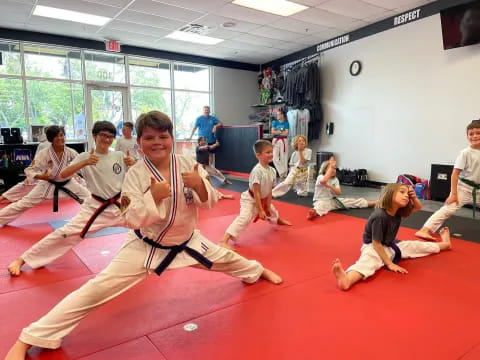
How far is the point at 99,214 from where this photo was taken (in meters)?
2.79

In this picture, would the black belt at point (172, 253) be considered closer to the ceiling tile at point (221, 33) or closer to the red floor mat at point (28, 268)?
the red floor mat at point (28, 268)

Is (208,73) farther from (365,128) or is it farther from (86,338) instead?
(86,338)

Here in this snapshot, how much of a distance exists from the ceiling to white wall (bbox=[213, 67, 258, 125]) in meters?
1.66

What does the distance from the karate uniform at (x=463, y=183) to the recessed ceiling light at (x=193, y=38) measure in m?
6.87

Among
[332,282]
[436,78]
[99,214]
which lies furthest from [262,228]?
[436,78]

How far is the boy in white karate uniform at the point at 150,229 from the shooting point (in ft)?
5.41

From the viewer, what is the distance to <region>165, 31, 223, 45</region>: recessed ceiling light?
27.5 ft

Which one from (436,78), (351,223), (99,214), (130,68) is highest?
(130,68)

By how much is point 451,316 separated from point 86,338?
216 cm

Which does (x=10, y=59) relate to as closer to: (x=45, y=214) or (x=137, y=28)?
(x=137, y=28)

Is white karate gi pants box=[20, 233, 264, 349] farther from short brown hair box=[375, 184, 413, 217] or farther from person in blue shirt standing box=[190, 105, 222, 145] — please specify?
person in blue shirt standing box=[190, 105, 222, 145]

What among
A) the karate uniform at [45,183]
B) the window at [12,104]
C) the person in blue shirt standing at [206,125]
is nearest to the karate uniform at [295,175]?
the karate uniform at [45,183]

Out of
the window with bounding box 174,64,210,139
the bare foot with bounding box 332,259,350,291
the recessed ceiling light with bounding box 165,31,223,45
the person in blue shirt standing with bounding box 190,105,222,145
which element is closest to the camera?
the bare foot with bounding box 332,259,350,291

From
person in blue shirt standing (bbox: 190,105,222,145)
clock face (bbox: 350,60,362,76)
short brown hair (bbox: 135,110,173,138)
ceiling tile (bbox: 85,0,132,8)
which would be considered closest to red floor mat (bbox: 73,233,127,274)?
short brown hair (bbox: 135,110,173,138)
